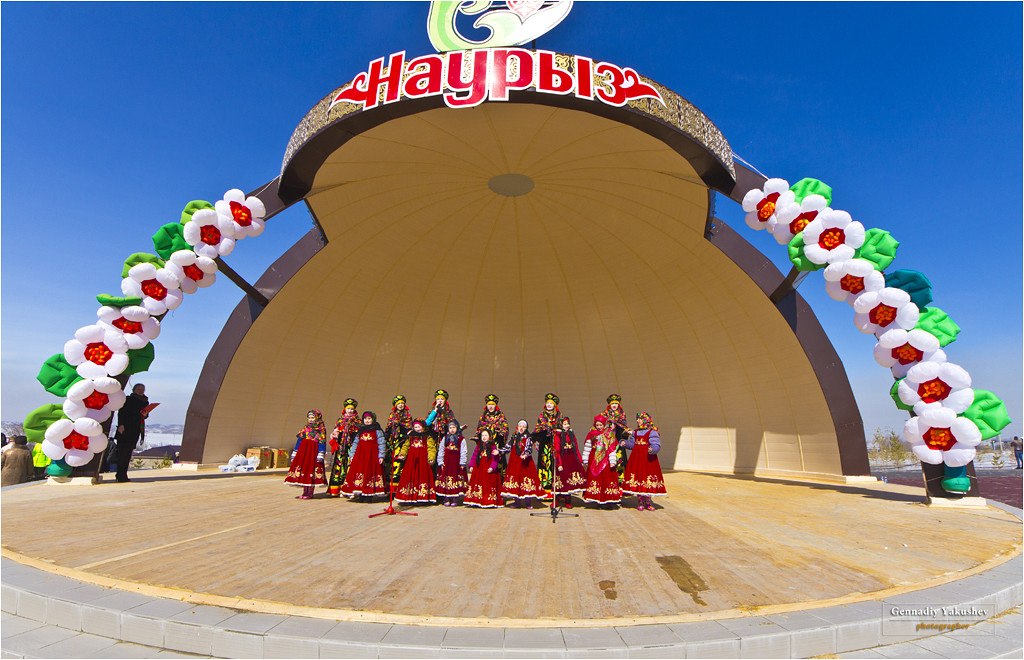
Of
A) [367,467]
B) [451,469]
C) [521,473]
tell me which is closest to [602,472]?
[521,473]

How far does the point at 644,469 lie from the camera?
402 inches

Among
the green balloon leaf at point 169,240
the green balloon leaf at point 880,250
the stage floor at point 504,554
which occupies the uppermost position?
the green balloon leaf at point 169,240

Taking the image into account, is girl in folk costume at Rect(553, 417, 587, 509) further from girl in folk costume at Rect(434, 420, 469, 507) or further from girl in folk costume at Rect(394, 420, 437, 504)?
girl in folk costume at Rect(394, 420, 437, 504)

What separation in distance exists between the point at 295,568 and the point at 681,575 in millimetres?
4152

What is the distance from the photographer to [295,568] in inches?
215

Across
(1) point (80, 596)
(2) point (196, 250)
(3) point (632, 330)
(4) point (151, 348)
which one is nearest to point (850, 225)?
(3) point (632, 330)

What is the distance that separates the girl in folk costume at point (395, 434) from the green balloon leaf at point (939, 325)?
10934 millimetres

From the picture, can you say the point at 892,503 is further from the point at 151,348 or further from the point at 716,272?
the point at 151,348

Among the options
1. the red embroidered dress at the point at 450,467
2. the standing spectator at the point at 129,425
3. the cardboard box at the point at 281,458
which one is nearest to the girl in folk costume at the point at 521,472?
the red embroidered dress at the point at 450,467

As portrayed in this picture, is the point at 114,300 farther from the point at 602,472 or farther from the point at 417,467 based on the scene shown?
the point at 602,472

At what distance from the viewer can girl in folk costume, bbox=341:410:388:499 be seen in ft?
34.0

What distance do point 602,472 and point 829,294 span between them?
6605 mm

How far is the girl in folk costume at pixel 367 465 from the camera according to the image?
1038cm

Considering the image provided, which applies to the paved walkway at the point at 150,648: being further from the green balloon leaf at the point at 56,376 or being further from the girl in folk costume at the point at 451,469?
the green balloon leaf at the point at 56,376
